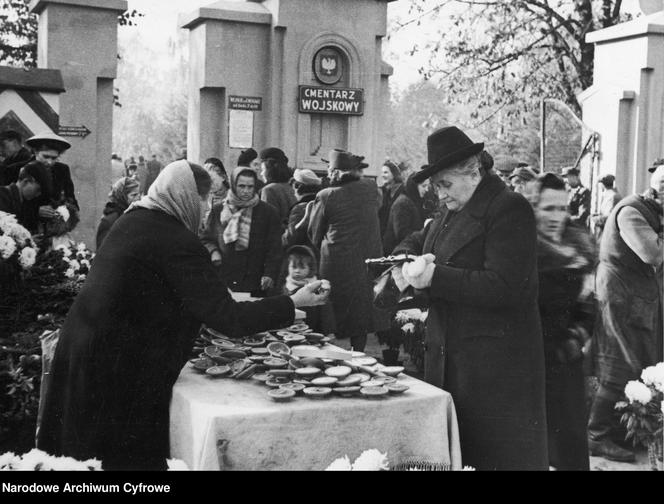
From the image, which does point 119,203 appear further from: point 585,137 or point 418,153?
point 418,153

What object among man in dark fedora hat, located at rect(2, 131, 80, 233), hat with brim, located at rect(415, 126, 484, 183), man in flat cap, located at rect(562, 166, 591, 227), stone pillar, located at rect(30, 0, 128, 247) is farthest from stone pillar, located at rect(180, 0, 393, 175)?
hat with brim, located at rect(415, 126, 484, 183)

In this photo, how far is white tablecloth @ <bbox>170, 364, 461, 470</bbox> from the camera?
114 inches

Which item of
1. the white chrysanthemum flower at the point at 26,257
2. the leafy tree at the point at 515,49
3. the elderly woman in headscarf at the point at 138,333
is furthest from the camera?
the leafy tree at the point at 515,49

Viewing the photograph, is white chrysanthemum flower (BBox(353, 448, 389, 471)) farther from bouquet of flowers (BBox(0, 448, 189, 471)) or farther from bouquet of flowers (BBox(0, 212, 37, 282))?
bouquet of flowers (BBox(0, 212, 37, 282))

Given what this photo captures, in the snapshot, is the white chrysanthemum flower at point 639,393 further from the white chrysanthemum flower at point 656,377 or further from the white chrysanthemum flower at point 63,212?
the white chrysanthemum flower at point 63,212

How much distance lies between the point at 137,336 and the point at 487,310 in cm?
132

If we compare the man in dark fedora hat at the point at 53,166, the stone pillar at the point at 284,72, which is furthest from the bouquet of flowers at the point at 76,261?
the stone pillar at the point at 284,72

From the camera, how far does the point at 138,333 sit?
10.4ft

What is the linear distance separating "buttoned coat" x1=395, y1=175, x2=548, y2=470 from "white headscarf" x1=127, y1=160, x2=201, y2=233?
960 millimetres

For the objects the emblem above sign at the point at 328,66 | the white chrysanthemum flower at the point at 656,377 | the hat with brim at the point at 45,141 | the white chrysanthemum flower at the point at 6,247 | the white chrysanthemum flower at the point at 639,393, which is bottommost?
the white chrysanthemum flower at the point at 639,393

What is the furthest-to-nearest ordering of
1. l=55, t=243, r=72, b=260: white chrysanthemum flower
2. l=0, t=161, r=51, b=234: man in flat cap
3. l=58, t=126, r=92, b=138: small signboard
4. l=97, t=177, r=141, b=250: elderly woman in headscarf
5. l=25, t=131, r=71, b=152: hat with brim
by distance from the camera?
l=58, t=126, r=92, b=138: small signboard
l=25, t=131, r=71, b=152: hat with brim
l=97, t=177, r=141, b=250: elderly woman in headscarf
l=0, t=161, r=51, b=234: man in flat cap
l=55, t=243, r=72, b=260: white chrysanthemum flower

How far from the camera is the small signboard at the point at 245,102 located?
1212 centimetres

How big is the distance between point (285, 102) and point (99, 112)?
109 inches

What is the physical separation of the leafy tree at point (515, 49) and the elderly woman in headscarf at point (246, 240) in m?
9.81
